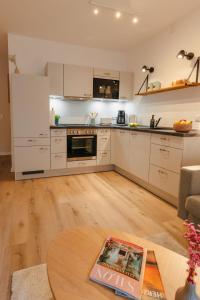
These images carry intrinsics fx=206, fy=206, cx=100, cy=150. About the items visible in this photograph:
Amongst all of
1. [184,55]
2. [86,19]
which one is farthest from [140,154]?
[86,19]

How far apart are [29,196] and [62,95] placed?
1.97 metres

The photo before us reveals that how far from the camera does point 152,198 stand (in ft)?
9.45

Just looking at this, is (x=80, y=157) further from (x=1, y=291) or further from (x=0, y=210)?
(x=1, y=291)

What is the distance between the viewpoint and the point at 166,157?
104 inches

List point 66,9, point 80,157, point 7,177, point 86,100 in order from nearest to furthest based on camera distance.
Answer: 1. point 66,9
2. point 7,177
3. point 80,157
4. point 86,100

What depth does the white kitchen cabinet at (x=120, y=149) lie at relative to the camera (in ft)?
11.9

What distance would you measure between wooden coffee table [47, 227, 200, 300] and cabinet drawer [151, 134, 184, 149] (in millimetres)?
1558

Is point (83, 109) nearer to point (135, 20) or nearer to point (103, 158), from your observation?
point (103, 158)

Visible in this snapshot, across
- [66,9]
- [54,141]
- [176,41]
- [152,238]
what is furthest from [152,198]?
[66,9]

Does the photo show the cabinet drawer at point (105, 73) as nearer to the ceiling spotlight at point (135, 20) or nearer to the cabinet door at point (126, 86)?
the cabinet door at point (126, 86)

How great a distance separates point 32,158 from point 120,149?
1.58 m

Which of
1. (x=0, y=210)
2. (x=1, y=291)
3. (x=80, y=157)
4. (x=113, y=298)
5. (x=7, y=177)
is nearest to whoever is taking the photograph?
(x=113, y=298)

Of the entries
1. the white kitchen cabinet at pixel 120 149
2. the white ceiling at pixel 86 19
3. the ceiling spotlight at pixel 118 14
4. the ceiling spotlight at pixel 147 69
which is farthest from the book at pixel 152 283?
the ceiling spotlight at pixel 147 69

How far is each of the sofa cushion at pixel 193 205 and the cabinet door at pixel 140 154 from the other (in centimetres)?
126
